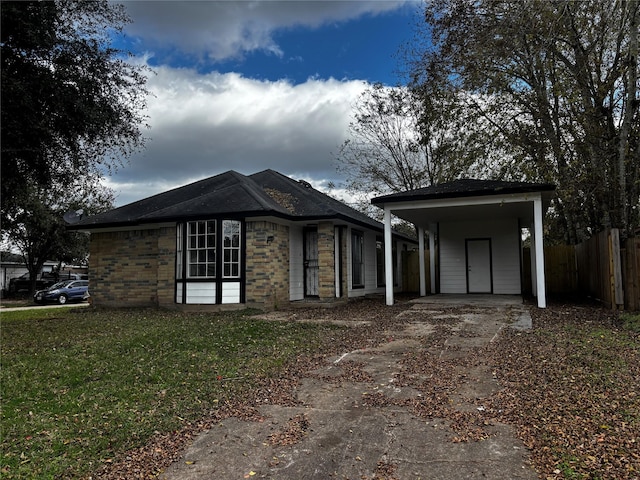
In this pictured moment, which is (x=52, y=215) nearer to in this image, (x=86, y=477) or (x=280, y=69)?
(x=280, y=69)

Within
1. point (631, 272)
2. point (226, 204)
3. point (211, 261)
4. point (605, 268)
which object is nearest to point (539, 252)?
point (605, 268)

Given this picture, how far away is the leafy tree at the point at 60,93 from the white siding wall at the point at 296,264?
4889 millimetres

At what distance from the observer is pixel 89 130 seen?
9539 millimetres

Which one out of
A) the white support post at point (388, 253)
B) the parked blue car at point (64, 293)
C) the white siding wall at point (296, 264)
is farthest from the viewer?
the parked blue car at point (64, 293)

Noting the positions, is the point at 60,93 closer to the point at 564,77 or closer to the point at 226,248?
the point at 226,248

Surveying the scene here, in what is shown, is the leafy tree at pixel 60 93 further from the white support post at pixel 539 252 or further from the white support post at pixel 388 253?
the white support post at pixel 539 252

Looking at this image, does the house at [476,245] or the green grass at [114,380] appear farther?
the house at [476,245]

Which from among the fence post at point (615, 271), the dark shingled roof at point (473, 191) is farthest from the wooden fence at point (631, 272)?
the dark shingled roof at point (473, 191)

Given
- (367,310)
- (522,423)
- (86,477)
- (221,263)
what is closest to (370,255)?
(367,310)

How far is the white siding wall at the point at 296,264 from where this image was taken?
521 inches

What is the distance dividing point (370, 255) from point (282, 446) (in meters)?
13.9

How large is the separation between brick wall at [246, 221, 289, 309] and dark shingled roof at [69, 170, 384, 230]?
571mm

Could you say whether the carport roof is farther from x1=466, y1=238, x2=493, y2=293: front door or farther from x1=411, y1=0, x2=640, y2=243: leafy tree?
x1=466, y1=238, x2=493, y2=293: front door

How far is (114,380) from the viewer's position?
5324mm
